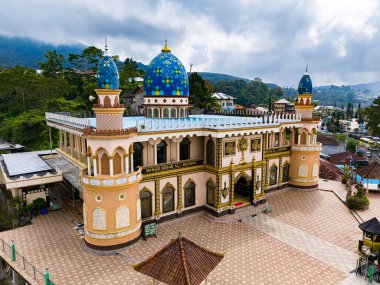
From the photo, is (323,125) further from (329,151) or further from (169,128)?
(169,128)

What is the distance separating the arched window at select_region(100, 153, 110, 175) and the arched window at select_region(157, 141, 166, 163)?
173 inches

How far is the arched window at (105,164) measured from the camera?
54.3ft

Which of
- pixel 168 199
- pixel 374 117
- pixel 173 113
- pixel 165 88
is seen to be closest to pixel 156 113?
pixel 173 113

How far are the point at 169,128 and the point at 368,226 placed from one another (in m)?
13.2

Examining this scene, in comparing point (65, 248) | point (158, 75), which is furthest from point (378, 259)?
point (158, 75)

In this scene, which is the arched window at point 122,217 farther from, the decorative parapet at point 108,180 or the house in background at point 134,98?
the house in background at point 134,98

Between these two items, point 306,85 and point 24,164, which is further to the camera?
point 306,85

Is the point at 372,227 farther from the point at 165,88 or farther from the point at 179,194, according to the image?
the point at 165,88

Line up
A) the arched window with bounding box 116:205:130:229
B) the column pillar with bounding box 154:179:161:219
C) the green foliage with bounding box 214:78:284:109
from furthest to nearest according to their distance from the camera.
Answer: the green foliage with bounding box 214:78:284:109 → the column pillar with bounding box 154:179:161:219 → the arched window with bounding box 116:205:130:229

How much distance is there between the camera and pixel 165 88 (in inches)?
936

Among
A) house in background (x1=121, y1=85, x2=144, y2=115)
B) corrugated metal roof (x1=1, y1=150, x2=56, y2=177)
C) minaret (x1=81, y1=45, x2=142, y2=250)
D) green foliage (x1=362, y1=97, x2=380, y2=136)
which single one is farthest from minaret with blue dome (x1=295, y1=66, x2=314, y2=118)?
green foliage (x1=362, y1=97, x2=380, y2=136)

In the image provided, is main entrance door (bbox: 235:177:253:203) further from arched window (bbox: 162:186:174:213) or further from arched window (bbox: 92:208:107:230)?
arched window (bbox: 92:208:107:230)

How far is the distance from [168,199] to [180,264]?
9694 mm

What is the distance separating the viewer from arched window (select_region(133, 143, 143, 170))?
19.1 meters
